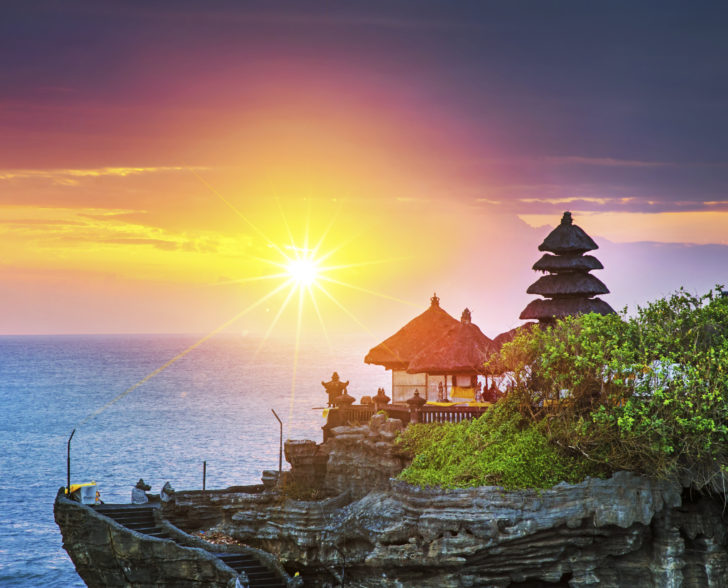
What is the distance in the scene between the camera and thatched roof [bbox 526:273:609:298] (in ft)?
148

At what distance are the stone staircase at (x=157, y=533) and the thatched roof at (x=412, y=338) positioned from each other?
13.9 metres

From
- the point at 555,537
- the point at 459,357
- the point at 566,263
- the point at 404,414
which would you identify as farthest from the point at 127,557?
the point at 566,263

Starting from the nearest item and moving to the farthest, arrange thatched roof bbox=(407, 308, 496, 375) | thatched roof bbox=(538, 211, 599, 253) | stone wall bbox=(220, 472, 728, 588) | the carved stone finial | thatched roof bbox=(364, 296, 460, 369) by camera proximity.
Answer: stone wall bbox=(220, 472, 728, 588), thatched roof bbox=(538, 211, 599, 253), thatched roof bbox=(407, 308, 496, 375), the carved stone finial, thatched roof bbox=(364, 296, 460, 369)

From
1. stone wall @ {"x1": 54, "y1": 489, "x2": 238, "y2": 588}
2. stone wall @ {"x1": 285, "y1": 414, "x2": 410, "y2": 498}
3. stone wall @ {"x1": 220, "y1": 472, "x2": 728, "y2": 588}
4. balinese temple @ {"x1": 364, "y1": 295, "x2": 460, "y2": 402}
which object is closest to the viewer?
stone wall @ {"x1": 220, "y1": 472, "x2": 728, "y2": 588}

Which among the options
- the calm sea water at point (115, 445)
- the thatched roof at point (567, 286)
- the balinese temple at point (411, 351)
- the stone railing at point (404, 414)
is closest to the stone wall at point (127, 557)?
the stone railing at point (404, 414)

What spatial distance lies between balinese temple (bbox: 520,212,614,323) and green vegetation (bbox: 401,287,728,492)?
16.4ft

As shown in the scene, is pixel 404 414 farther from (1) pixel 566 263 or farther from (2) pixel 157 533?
(2) pixel 157 533

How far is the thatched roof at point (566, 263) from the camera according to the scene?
45.5 metres

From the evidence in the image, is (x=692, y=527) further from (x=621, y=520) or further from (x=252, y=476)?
(x=252, y=476)

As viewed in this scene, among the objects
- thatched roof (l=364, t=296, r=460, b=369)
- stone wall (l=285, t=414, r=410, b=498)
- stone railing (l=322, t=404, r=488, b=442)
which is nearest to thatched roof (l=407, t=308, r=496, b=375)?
thatched roof (l=364, t=296, r=460, b=369)

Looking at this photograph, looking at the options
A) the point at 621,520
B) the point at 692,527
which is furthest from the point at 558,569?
the point at 692,527

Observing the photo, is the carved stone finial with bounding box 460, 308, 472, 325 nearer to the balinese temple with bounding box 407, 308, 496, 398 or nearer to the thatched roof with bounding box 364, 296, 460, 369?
the balinese temple with bounding box 407, 308, 496, 398

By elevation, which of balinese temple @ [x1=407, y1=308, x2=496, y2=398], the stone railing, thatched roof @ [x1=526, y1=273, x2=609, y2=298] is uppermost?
thatched roof @ [x1=526, y1=273, x2=609, y2=298]

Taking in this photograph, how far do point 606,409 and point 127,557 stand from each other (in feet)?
78.7
